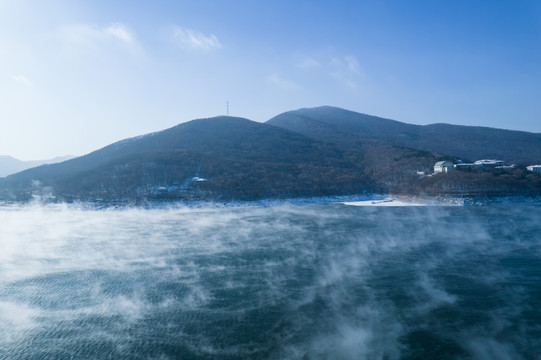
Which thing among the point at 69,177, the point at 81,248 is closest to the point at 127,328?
the point at 81,248

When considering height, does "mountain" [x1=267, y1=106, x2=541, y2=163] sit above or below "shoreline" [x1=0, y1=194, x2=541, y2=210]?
above

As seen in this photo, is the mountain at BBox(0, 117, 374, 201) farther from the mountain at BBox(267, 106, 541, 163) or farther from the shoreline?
the mountain at BBox(267, 106, 541, 163)

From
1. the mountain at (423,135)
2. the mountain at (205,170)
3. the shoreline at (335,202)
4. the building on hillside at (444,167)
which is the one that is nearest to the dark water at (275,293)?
the shoreline at (335,202)

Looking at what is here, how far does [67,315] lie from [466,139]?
135 meters

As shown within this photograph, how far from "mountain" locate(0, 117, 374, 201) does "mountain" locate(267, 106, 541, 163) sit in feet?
89.3

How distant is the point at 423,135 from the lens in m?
134

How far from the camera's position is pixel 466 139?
4823 inches

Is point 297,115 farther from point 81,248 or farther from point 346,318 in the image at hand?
point 346,318

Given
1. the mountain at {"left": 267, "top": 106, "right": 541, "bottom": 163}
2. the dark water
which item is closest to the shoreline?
the dark water

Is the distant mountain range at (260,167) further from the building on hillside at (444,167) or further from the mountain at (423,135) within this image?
the building on hillside at (444,167)

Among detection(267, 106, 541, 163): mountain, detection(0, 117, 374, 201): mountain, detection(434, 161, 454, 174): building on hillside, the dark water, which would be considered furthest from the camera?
detection(267, 106, 541, 163): mountain

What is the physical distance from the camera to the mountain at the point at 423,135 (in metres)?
109

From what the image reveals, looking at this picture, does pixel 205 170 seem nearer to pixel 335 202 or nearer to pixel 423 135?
pixel 335 202

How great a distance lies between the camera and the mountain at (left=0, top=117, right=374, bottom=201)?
61.1m
